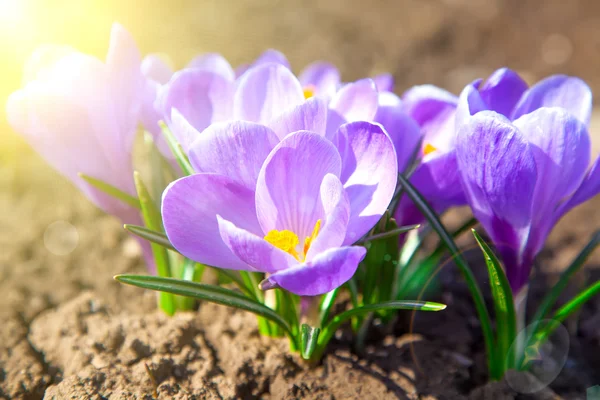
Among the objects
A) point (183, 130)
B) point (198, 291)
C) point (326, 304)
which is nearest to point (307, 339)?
point (326, 304)

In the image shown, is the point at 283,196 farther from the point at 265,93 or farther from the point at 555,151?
the point at 555,151

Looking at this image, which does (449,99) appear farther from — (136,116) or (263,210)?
(136,116)

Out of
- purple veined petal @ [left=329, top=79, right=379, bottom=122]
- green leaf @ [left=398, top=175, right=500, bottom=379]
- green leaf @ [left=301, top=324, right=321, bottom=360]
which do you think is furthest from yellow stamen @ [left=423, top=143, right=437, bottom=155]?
green leaf @ [left=301, top=324, right=321, bottom=360]

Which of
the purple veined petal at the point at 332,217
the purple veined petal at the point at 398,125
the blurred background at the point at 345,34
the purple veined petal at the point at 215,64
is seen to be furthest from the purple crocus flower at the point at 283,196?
the blurred background at the point at 345,34

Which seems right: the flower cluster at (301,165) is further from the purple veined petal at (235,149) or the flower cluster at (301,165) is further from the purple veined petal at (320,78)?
the purple veined petal at (320,78)

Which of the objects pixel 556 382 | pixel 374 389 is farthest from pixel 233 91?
pixel 556 382

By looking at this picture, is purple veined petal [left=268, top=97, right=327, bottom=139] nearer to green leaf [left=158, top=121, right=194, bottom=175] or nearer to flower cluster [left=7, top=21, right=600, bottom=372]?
flower cluster [left=7, top=21, right=600, bottom=372]
